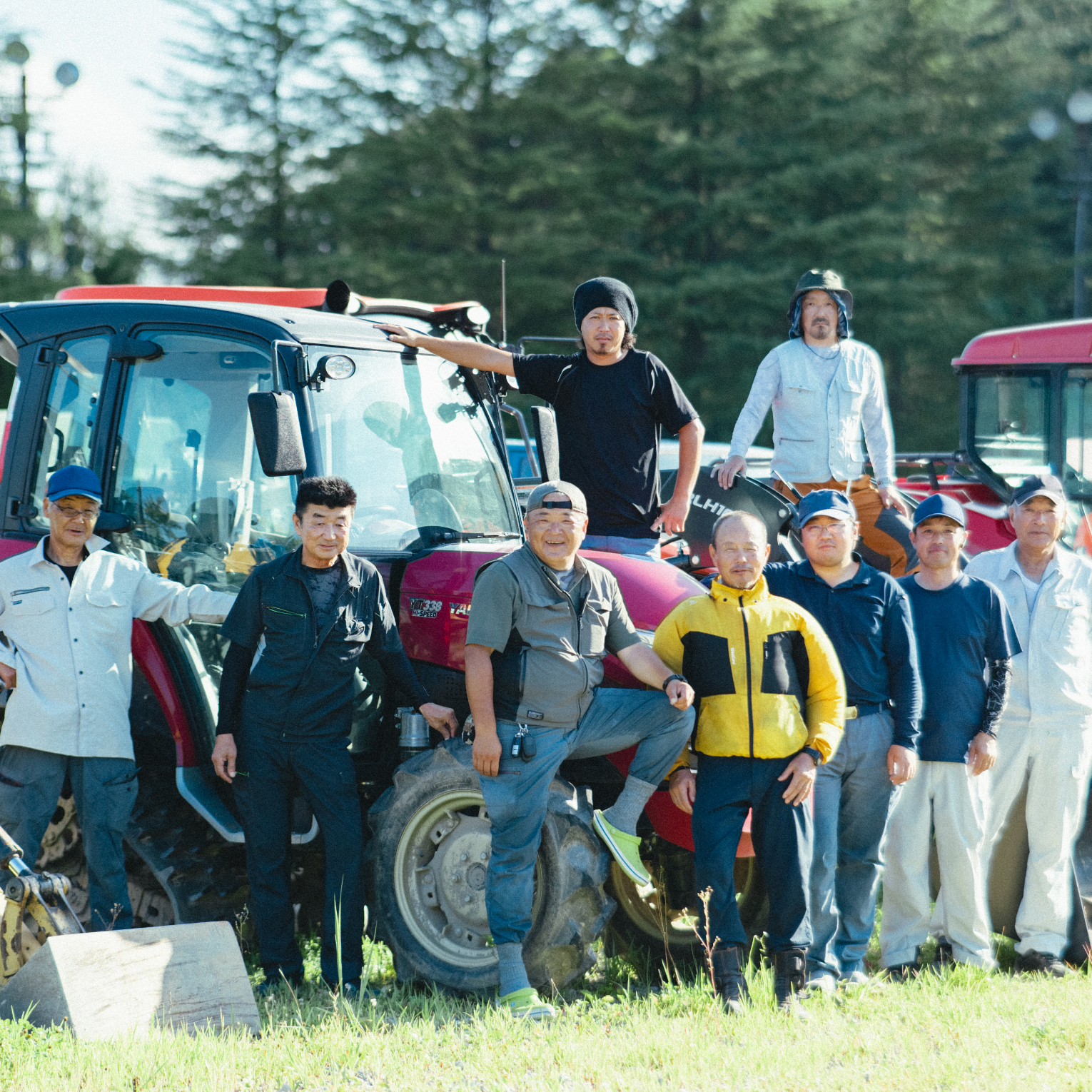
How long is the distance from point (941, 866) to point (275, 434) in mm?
3119

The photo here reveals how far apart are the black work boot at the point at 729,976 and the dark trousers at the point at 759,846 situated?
0.04m

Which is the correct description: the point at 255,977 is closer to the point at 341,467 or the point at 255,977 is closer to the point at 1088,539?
the point at 341,467

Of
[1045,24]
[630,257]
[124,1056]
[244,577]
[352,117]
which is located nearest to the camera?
[124,1056]

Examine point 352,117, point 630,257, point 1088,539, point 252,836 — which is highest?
point 352,117

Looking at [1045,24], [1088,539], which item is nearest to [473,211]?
[1045,24]

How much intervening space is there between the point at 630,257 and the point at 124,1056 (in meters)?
20.8

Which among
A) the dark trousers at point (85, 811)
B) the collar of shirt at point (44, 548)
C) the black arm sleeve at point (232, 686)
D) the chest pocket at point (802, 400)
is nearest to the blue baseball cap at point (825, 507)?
the chest pocket at point (802, 400)

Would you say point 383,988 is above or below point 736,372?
below

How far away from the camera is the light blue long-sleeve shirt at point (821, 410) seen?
634 centimetres

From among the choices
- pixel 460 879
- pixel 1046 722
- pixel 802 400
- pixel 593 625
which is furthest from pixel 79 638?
pixel 1046 722

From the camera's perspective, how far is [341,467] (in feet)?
17.2

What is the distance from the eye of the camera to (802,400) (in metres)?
6.39

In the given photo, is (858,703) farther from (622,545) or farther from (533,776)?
(533,776)

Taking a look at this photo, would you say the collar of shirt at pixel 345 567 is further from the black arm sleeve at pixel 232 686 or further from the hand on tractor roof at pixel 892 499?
the hand on tractor roof at pixel 892 499
